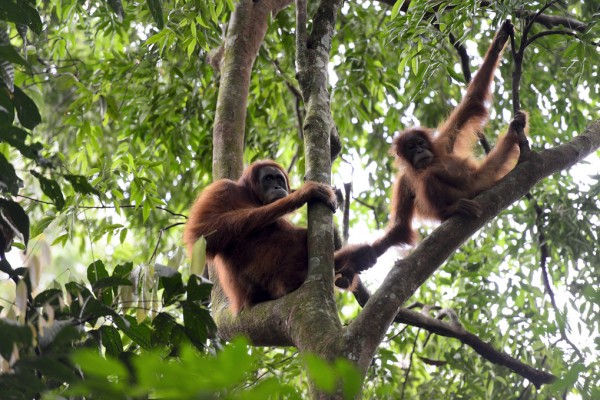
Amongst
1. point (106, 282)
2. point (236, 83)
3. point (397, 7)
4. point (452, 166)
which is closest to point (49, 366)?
point (106, 282)

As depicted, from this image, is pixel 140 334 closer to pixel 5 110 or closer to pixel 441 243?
pixel 5 110

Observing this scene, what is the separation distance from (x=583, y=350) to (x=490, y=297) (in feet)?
6.15

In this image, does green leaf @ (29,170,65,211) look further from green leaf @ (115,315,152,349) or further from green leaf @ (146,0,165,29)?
green leaf @ (146,0,165,29)

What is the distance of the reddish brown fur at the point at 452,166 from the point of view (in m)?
4.91

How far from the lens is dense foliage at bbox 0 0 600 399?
1.84 meters

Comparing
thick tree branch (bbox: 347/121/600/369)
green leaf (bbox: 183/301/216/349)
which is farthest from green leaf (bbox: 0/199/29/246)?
thick tree branch (bbox: 347/121/600/369)

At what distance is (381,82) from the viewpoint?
682 centimetres

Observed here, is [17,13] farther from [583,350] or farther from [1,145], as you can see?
[583,350]

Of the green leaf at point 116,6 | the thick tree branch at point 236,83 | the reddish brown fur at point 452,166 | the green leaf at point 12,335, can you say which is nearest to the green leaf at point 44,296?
the green leaf at point 12,335

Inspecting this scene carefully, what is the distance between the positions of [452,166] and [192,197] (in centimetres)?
330

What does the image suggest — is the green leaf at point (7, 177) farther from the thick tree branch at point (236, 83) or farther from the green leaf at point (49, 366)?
the thick tree branch at point (236, 83)

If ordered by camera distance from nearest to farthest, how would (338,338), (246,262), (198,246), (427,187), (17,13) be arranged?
(17,13) → (338,338) → (198,246) → (246,262) → (427,187)

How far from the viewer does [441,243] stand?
Answer: 3242mm

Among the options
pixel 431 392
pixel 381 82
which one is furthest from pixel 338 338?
pixel 381 82
